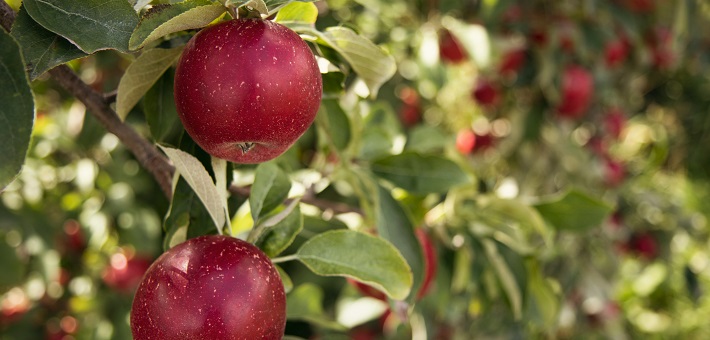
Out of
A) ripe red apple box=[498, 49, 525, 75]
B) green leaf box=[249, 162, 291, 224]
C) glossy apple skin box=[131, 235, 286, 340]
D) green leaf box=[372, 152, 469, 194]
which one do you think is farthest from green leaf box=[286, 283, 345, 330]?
ripe red apple box=[498, 49, 525, 75]

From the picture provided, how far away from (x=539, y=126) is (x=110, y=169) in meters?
1.27

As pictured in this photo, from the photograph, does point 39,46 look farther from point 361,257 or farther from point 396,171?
point 396,171

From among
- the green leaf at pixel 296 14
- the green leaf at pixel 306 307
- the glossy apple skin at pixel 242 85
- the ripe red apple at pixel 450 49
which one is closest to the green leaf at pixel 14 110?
the glossy apple skin at pixel 242 85

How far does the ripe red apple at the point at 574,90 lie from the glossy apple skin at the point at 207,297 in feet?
5.60

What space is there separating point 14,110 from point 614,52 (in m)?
2.11

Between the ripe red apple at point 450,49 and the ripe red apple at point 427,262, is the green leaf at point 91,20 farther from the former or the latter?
the ripe red apple at point 450,49

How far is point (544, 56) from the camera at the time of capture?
2.10 m

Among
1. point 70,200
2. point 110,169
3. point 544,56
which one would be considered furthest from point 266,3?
point 544,56

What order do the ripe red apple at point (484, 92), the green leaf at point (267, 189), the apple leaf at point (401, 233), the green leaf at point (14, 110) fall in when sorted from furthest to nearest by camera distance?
the ripe red apple at point (484, 92) → the apple leaf at point (401, 233) → the green leaf at point (267, 189) → the green leaf at point (14, 110)

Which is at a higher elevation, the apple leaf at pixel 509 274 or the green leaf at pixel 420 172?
the green leaf at pixel 420 172

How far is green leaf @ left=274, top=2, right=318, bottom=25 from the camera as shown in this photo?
0.61 meters

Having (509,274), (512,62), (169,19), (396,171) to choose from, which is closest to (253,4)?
(169,19)

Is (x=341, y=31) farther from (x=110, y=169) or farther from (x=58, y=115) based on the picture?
(x=58, y=115)

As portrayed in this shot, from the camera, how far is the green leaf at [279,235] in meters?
0.65
